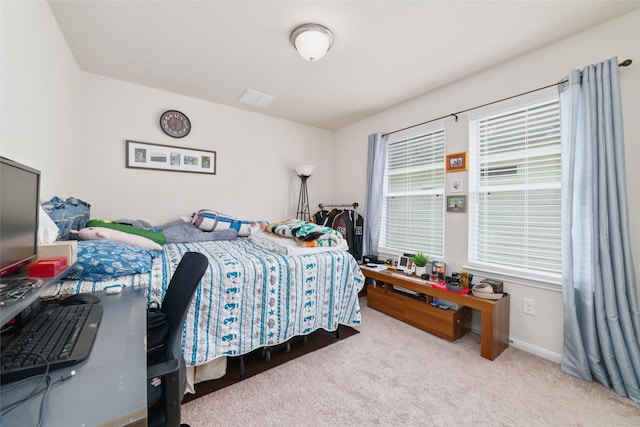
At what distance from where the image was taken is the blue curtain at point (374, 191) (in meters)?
3.43

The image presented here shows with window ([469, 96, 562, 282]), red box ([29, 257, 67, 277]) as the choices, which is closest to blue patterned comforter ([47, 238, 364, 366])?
red box ([29, 257, 67, 277])

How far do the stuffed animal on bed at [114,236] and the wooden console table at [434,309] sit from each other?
2.26 metres

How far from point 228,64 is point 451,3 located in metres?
1.87

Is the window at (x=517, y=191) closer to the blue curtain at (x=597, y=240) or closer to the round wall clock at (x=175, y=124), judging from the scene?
the blue curtain at (x=597, y=240)

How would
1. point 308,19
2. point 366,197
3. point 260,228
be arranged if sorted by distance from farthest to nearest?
1. point 366,197
2. point 260,228
3. point 308,19

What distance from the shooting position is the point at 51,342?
2.62 ft

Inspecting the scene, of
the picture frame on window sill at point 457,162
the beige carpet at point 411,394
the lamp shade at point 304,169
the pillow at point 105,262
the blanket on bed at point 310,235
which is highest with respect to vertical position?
the lamp shade at point 304,169

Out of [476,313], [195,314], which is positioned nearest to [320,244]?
[195,314]

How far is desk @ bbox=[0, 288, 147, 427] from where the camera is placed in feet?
1.76

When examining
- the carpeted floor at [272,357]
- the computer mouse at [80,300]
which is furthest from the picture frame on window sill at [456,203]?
the computer mouse at [80,300]

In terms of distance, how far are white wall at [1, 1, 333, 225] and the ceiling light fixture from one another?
1.57m

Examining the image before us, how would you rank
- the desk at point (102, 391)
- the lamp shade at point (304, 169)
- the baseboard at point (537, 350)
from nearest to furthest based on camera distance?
1. the desk at point (102, 391)
2. the baseboard at point (537, 350)
3. the lamp shade at point (304, 169)

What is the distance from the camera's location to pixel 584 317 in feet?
6.11

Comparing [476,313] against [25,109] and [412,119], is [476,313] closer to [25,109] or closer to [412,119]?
[412,119]
